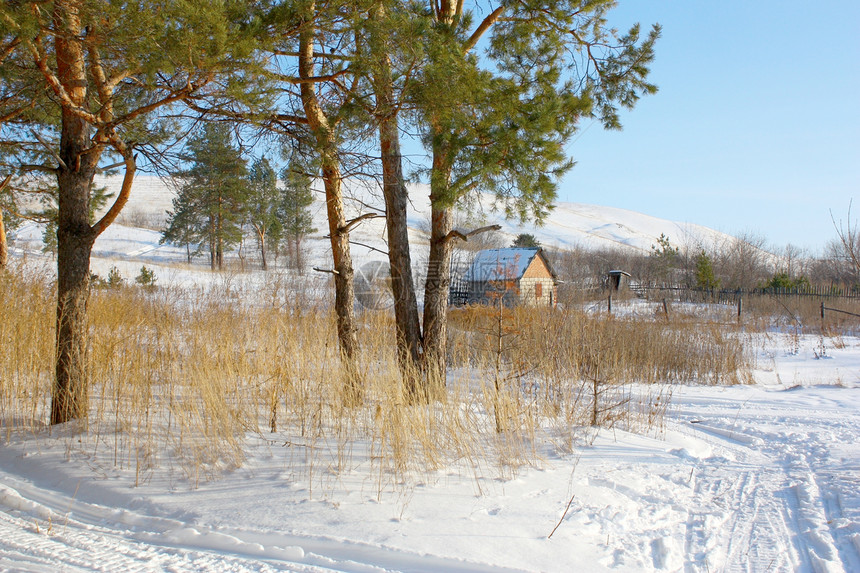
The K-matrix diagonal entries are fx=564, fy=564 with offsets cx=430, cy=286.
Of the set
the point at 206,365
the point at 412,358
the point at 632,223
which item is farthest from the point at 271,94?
the point at 632,223

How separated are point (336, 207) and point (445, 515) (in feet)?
12.0

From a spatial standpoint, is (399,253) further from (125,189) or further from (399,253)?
(125,189)

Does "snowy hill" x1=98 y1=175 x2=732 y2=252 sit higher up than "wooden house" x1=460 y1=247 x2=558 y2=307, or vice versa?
"snowy hill" x1=98 y1=175 x2=732 y2=252

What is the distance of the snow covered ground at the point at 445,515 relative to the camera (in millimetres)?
2992

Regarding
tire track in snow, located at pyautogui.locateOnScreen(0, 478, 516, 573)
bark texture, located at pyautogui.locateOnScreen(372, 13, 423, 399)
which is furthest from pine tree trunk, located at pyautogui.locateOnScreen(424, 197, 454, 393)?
tire track in snow, located at pyautogui.locateOnScreen(0, 478, 516, 573)

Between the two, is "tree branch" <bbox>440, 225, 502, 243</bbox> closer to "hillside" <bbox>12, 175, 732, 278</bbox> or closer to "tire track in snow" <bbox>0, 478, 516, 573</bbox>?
"hillside" <bbox>12, 175, 732, 278</bbox>

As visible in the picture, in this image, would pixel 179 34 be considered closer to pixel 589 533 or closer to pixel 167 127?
pixel 167 127

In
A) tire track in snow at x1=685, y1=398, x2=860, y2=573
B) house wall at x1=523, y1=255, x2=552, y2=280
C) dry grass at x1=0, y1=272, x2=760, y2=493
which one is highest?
house wall at x1=523, y1=255, x2=552, y2=280

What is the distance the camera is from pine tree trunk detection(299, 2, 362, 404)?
17.8 feet

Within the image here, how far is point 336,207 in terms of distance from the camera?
20.0 ft

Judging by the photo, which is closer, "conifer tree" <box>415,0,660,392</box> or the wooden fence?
"conifer tree" <box>415,0,660,392</box>

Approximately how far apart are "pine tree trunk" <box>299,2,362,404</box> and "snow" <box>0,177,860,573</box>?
137 cm

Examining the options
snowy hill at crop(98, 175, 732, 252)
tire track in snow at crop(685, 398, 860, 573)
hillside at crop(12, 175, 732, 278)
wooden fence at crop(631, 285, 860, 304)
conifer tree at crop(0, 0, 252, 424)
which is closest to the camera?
tire track in snow at crop(685, 398, 860, 573)

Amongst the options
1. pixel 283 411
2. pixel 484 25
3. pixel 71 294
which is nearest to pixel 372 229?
pixel 484 25
